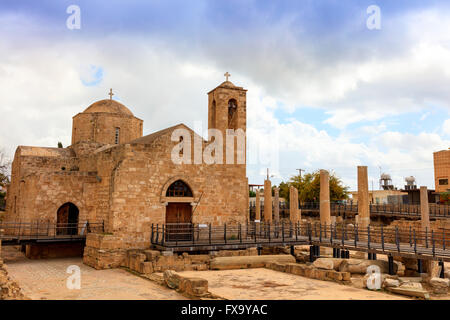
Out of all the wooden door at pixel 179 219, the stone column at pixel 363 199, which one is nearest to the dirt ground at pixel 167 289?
the wooden door at pixel 179 219

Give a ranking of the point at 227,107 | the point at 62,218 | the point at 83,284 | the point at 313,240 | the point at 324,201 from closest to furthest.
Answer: the point at 83,284
the point at 313,240
the point at 62,218
the point at 227,107
the point at 324,201

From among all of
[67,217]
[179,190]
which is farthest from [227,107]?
[67,217]

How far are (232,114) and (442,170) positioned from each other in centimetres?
2936

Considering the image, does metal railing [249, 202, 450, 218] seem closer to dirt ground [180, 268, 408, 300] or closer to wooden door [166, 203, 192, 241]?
dirt ground [180, 268, 408, 300]

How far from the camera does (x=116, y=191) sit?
16.8m

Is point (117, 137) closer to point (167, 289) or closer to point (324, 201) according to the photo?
point (324, 201)

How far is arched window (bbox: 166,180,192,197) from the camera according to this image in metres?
18.5

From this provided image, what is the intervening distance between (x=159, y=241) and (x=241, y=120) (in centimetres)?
762

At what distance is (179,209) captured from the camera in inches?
736

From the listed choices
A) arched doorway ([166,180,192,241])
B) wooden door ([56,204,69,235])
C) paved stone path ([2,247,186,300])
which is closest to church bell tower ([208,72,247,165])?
arched doorway ([166,180,192,241])

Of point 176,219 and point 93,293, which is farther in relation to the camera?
point 176,219
